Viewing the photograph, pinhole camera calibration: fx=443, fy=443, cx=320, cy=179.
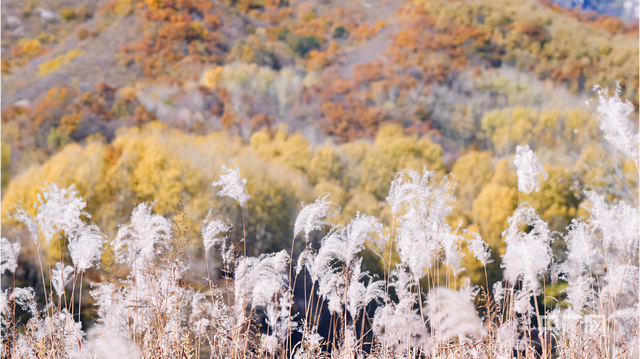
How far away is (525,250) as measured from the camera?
4.89 ft

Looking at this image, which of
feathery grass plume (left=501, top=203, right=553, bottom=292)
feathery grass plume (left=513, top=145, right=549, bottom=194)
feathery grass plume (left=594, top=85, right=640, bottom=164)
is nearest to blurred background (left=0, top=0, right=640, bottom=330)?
feathery grass plume (left=594, top=85, right=640, bottom=164)

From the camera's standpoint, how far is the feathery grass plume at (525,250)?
4.84ft

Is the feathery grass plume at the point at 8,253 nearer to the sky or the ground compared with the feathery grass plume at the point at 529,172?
nearer to the ground

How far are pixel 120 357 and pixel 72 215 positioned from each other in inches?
54.2

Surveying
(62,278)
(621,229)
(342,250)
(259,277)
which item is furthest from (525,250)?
(62,278)

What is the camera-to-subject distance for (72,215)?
262cm

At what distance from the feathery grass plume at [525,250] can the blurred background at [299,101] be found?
1035 centimetres

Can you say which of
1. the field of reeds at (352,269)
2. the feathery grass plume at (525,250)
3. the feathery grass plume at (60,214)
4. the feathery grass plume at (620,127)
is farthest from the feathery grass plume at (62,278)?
the feathery grass plume at (620,127)

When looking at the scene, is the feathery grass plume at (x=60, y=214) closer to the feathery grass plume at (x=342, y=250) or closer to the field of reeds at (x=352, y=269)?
the field of reeds at (x=352, y=269)

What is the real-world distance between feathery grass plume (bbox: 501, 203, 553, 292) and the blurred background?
10350mm

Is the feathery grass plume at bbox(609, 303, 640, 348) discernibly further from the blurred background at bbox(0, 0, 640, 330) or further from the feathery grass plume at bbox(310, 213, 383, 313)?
the blurred background at bbox(0, 0, 640, 330)

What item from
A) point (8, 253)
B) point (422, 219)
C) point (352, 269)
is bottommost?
point (8, 253)

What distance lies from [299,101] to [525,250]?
35.7 metres

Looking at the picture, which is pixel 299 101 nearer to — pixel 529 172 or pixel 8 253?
pixel 8 253
